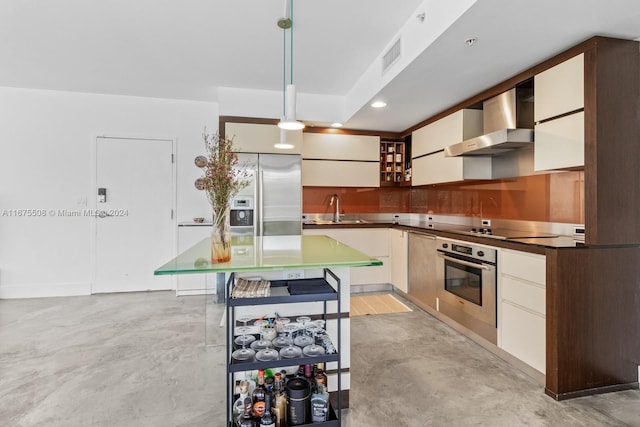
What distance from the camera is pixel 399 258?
4172mm

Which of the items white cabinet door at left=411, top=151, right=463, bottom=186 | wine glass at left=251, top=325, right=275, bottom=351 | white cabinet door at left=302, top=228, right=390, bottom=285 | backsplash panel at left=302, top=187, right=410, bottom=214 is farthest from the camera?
backsplash panel at left=302, top=187, right=410, bottom=214

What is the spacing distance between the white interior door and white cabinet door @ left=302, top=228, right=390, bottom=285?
80.0 inches

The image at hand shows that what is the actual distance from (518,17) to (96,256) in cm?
506

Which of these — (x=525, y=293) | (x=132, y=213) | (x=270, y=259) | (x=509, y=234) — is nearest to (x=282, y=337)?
(x=270, y=259)

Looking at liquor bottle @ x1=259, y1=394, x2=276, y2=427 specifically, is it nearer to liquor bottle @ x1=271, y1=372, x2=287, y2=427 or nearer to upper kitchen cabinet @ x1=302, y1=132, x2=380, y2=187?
liquor bottle @ x1=271, y1=372, x2=287, y2=427

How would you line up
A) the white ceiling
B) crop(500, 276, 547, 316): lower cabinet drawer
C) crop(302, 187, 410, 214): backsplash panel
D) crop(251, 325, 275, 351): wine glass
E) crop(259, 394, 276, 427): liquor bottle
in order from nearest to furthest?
1. crop(259, 394, 276, 427): liquor bottle
2. crop(251, 325, 275, 351): wine glass
3. the white ceiling
4. crop(500, 276, 547, 316): lower cabinet drawer
5. crop(302, 187, 410, 214): backsplash panel

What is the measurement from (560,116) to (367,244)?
8.34 feet

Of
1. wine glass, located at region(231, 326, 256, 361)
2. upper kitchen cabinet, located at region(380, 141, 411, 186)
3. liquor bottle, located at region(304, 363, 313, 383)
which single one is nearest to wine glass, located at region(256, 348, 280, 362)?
wine glass, located at region(231, 326, 256, 361)

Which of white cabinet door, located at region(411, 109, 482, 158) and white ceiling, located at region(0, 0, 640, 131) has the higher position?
white ceiling, located at region(0, 0, 640, 131)

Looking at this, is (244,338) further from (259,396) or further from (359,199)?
(359,199)

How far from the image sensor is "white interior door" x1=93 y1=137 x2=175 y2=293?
173 inches

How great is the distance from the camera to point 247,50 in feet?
9.96

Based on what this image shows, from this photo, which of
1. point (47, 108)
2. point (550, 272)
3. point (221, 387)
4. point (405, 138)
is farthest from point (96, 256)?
point (550, 272)

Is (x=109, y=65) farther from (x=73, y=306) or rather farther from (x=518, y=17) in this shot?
(x=518, y=17)
